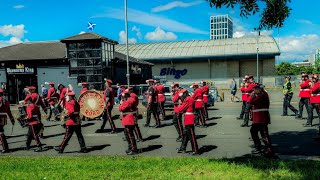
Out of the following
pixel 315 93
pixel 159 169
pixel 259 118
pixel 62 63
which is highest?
pixel 62 63

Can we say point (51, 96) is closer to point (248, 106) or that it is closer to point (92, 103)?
point (92, 103)

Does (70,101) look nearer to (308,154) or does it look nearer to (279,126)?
(308,154)

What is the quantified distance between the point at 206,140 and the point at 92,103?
5.34 metres

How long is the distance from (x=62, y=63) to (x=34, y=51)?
168 inches

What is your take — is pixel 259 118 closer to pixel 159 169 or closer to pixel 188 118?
pixel 188 118

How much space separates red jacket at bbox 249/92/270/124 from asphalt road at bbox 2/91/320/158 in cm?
107

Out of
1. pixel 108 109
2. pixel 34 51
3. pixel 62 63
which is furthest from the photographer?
pixel 34 51

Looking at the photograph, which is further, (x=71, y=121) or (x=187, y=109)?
(x=71, y=121)

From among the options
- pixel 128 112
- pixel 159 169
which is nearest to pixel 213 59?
pixel 128 112

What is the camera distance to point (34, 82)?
30266 mm

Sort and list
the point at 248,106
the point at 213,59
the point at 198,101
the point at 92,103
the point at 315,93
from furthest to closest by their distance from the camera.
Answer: the point at 213,59 < the point at 92,103 < the point at 198,101 < the point at 248,106 < the point at 315,93

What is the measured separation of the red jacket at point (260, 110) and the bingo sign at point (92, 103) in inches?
274

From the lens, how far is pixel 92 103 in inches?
582

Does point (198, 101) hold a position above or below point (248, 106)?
above
